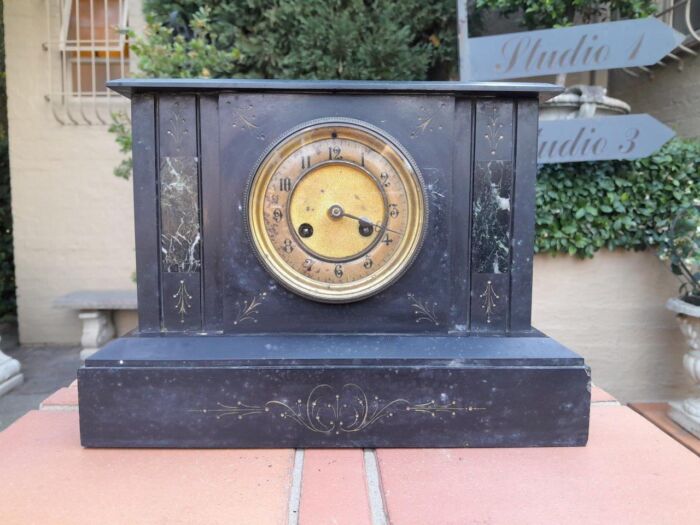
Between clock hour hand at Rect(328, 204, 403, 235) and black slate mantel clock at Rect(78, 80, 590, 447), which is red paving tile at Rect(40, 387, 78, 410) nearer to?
black slate mantel clock at Rect(78, 80, 590, 447)

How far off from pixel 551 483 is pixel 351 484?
52cm

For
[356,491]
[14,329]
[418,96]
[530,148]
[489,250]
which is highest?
[418,96]

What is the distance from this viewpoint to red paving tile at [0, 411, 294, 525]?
1076 millimetres

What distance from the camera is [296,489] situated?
46.6 inches

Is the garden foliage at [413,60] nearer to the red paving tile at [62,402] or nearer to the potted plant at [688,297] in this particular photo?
the potted plant at [688,297]

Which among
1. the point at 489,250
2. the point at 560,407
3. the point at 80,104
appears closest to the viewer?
the point at 560,407

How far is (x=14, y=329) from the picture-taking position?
534 cm

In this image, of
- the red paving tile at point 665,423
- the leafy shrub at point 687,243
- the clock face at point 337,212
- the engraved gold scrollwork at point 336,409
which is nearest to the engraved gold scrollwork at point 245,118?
the clock face at point 337,212

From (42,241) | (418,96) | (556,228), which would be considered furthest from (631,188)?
(42,241)

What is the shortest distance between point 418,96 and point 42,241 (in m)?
4.47

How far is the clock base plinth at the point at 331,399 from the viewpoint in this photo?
4.39 ft

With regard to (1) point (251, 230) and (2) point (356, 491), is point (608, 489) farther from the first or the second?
(1) point (251, 230)

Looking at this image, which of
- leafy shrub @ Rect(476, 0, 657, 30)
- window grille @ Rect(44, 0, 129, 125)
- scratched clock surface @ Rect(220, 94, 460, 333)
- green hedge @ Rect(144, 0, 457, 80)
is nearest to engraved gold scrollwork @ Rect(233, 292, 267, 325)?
scratched clock surface @ Rect(220, 94, 460, 333)

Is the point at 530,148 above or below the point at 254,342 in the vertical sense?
above
